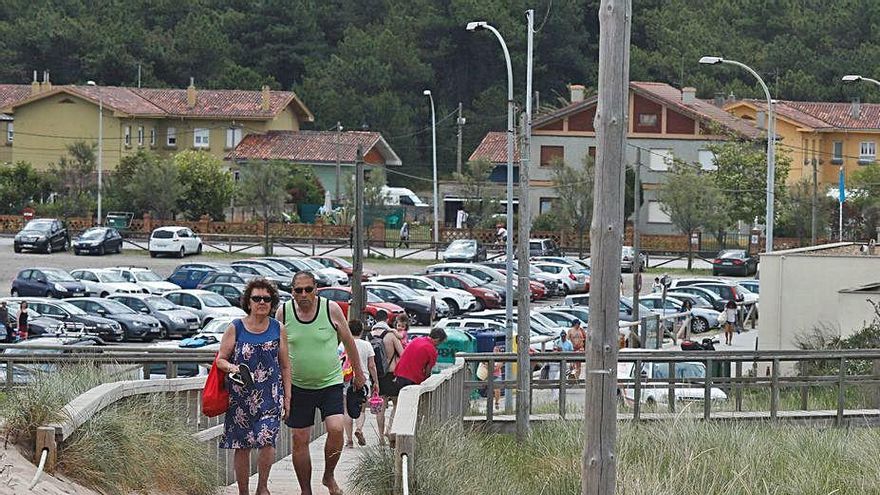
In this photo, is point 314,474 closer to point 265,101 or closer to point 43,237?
point 43,237

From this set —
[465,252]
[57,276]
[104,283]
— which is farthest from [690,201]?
[57,276]

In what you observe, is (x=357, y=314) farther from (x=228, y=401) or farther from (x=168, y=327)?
(x=228, y=401)

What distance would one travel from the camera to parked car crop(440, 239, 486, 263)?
230ft

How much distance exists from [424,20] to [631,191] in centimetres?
4508

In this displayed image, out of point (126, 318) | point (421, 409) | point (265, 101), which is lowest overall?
point (126, 318)

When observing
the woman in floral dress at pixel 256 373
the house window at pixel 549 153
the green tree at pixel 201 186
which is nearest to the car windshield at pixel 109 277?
the green tree at pixel 201 186

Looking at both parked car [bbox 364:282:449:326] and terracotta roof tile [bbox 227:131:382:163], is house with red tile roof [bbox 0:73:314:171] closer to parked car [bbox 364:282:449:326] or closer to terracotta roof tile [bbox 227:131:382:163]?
terracotta roof tile [bbox 227:131:382:163]

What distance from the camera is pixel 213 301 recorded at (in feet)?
159

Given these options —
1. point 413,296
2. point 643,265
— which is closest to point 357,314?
point 413,296

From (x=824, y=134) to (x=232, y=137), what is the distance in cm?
3437

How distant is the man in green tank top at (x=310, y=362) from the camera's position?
11500 mm

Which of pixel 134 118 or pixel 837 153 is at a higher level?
pixel 134 118

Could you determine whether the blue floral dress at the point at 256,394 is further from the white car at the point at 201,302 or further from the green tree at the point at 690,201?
the green tree at the point at 690,201

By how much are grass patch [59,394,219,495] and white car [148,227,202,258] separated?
188ft
